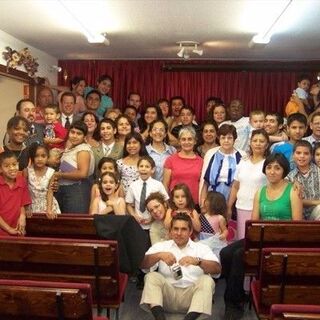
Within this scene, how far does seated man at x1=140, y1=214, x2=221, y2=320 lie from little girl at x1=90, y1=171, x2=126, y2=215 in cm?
54

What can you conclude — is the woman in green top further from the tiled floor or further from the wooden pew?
the tiled floor

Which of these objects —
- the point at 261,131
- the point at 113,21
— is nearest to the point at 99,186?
the point at 261,131

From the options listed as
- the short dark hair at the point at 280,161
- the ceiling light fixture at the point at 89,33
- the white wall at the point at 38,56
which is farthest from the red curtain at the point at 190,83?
the short dark hair at the point at 280,161

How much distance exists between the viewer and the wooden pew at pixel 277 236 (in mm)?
2852

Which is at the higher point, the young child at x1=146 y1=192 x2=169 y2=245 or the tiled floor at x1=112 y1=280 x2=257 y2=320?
the young child at x1=146 y1=192 x2=169 y2=245

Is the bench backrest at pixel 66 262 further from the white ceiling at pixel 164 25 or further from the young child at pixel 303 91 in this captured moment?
the young child at pixel 303 91

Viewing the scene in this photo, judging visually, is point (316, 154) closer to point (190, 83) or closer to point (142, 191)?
point (142, 191)

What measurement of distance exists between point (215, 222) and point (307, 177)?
81 cm

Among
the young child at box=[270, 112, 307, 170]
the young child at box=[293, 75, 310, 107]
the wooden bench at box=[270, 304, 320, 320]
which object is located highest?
the young child at box=[293, 75, 310, 107]

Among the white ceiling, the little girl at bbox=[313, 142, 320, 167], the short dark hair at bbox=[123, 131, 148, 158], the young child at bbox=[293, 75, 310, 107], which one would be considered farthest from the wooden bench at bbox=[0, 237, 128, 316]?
the young child at bbox=[293, 75, 310, 107]

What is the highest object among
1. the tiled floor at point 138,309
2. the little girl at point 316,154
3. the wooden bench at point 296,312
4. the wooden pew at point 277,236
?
the little girl at point 316,154

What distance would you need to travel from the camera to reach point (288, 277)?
2502 millimetres

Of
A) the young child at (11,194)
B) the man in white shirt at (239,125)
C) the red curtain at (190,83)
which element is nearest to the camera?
the young child at (11,194)

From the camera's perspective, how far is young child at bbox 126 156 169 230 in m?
3.71
